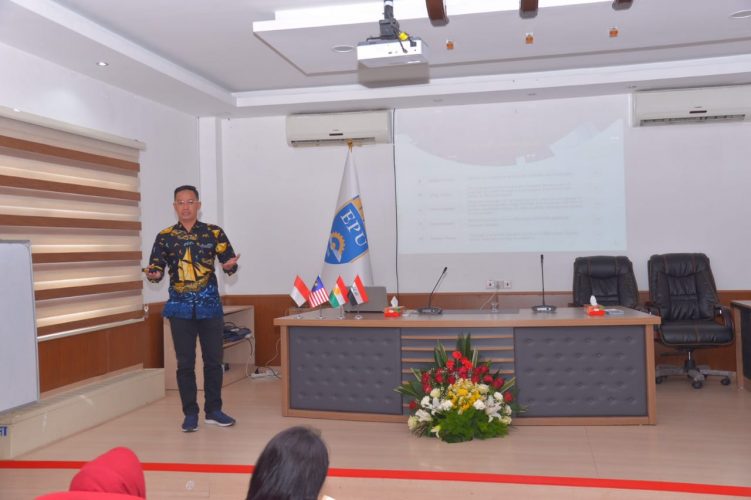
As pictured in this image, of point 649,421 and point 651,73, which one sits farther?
point 651,73

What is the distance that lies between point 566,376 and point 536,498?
1309 millimetres

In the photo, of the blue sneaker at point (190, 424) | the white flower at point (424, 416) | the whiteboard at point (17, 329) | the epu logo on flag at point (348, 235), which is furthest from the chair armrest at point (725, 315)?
the whiteboard at point (17, 329)

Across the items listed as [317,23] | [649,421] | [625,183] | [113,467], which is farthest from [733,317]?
[113,467]

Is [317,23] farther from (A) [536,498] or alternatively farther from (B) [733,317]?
(B) [733,317]

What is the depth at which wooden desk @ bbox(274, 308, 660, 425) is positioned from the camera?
14.5 ft

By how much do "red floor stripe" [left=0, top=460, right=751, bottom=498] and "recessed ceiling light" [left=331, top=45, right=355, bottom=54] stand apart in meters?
2.85

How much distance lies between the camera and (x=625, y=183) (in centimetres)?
647

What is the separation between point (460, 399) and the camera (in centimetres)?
418

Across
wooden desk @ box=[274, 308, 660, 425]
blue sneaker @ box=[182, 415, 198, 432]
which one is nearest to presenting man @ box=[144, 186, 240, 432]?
blue sneaker @ box=[182, 415, 198, 432]

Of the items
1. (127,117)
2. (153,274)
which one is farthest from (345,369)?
(127,117)

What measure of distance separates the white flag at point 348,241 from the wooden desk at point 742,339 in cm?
304

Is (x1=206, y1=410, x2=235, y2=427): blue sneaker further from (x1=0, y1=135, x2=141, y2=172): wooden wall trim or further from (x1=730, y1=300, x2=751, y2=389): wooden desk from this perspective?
(x1=730, y1=300, x2=751, y2=389): wooden desk

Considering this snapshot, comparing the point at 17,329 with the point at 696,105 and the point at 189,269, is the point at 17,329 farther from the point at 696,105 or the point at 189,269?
the point at 696,105

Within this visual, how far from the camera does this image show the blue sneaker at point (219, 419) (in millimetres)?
4668
